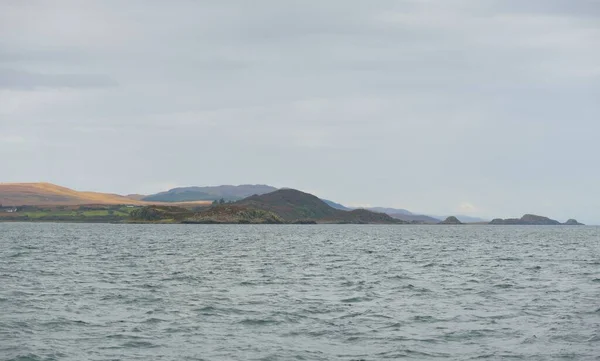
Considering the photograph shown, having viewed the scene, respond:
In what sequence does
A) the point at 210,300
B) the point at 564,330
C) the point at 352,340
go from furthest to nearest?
1. the point at 210,300
2. the point at 564,330
3. the point at 352,340

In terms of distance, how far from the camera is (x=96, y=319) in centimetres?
3781

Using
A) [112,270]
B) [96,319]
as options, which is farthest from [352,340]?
[112,270]

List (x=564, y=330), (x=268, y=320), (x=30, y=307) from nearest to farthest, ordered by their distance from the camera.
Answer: (x=564, y=330), (x=268, y=320), (x=30, y=307)

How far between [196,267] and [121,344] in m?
44.1

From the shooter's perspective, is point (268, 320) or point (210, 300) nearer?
point (268, 320)

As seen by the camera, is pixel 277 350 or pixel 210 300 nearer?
pixel 277 350

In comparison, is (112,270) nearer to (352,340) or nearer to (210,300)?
(210,300)

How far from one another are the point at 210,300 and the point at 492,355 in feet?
71.4

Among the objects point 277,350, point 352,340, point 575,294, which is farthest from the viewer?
point 575,294

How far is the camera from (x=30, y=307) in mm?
42156

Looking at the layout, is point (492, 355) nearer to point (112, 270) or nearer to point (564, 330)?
point (564, 330)

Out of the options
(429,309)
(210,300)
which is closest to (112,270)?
(210,300)

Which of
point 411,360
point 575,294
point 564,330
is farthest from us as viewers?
point 575,294

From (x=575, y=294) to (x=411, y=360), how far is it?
26691 mm
